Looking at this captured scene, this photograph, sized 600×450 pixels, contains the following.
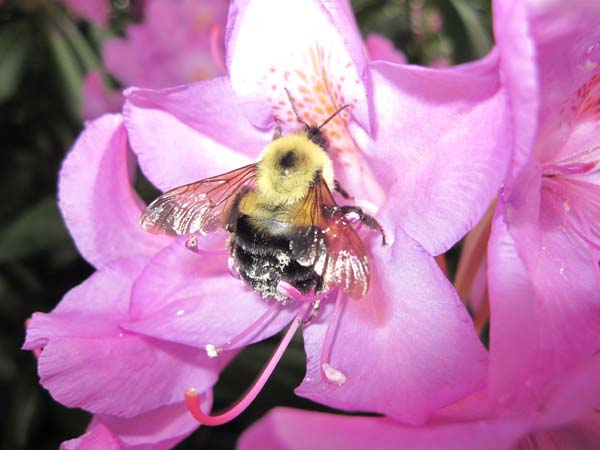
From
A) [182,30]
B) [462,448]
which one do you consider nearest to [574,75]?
[462,448]

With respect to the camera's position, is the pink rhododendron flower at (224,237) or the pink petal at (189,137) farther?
the pink petal at (189,137)

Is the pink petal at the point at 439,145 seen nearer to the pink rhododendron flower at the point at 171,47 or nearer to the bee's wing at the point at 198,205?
the bee's wing at the point at 198,205

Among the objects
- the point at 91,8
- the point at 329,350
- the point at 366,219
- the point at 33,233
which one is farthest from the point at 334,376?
the point at 91,8

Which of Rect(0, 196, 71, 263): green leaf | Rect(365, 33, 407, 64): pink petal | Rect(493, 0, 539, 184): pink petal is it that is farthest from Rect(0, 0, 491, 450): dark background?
Rect(493, 0, 539, 184): pink petal

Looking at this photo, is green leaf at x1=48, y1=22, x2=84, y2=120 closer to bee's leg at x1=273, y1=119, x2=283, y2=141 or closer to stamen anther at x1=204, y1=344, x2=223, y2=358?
bee's leg at x1=273, y1=119, x2=283, y2=141

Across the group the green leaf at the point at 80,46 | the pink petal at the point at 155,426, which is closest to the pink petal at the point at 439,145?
the pink petal at the point at 155,426

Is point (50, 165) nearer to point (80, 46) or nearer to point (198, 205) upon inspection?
point (80, 46)
